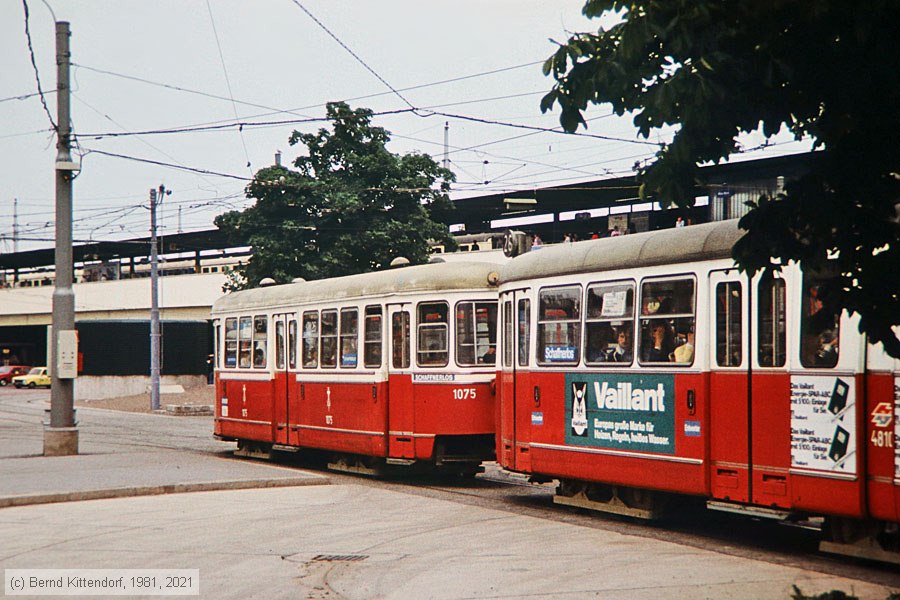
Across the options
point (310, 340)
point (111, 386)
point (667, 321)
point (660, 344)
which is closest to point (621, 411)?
point (660, 344)

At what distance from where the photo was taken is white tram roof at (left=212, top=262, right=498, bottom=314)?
1697 centimetres

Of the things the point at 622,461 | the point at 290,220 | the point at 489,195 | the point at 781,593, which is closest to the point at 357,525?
the point at 622,461

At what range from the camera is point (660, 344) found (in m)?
12.5

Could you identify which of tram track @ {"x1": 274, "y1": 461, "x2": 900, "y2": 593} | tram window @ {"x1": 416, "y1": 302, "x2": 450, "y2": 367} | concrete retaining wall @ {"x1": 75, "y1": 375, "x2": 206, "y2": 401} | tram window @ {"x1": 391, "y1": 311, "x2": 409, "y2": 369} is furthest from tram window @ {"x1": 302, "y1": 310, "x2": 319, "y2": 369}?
concrete retaining wall @ {"x1": 75, "y1": 375, "x2": 206, "y2": 401}

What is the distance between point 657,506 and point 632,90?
6.29m

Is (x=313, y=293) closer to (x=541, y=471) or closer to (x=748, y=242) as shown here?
(x=541, y=471)

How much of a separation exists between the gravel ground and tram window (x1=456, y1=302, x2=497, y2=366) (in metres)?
30.2

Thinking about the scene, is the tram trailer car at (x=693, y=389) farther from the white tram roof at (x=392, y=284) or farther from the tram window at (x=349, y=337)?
A: the tram window at (x=349, y=337)

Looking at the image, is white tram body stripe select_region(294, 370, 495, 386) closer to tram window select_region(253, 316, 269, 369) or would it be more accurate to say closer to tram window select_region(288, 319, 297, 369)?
tram window select_region(288, 319, 297, 369)

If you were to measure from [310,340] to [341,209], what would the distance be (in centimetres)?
1626

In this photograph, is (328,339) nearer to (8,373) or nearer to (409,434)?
(409,434)

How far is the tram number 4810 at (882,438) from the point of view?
9.77m

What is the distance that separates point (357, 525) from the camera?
518 inches

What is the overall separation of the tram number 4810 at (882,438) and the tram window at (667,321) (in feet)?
7.75
